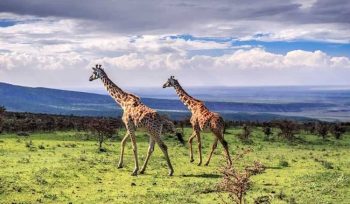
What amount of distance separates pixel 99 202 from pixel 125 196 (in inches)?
50.3

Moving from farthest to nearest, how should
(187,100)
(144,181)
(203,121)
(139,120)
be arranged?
(187,100) < (203,121) < (139,120) < (144,181)

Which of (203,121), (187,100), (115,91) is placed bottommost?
(203,121)

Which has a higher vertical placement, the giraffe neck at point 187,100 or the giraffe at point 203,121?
the giraffe neck at point 187,100

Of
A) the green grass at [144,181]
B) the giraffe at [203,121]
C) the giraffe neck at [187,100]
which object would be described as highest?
the giraffe neck at [187,100]

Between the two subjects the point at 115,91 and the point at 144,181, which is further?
the point at 115,91

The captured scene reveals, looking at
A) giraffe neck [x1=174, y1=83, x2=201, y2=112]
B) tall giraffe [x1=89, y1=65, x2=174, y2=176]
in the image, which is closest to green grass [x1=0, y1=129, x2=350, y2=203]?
tall giraffe [x1=89, y1=65, x2=174, y2=176]

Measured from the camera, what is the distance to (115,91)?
26.2 m

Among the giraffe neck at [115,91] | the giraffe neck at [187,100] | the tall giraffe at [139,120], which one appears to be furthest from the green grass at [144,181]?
the giraffe neck at [115,91]

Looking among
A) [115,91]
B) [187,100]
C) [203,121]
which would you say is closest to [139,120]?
[115,91]

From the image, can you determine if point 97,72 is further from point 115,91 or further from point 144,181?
point 144,181

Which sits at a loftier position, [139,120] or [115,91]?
[115,91]

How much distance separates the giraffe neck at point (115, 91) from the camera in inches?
1014

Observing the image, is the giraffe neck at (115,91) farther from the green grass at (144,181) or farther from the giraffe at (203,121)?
the giraffe at (203,121)

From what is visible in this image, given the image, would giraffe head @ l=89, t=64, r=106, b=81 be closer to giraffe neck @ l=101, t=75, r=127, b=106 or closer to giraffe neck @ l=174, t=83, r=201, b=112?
giraffe neck @ l=101, t=75, r=127, b=106
